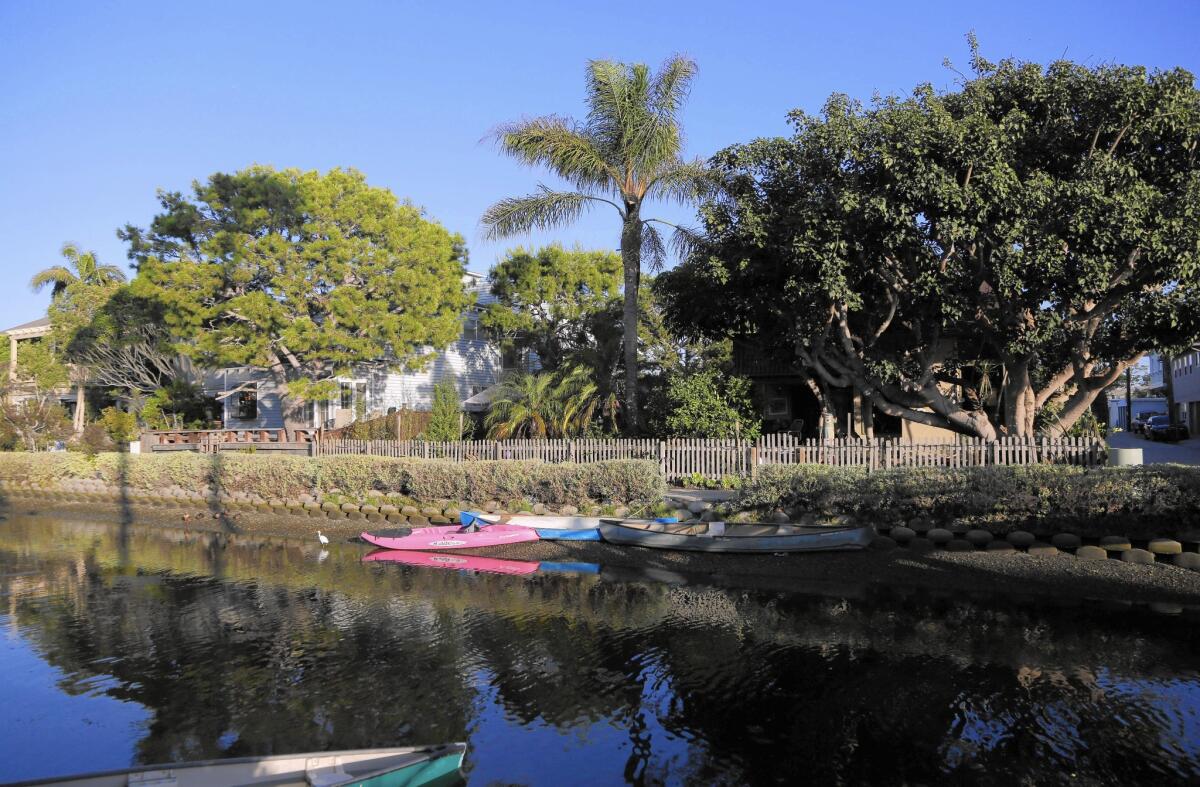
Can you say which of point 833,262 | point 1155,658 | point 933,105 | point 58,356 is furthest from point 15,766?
point 58,356

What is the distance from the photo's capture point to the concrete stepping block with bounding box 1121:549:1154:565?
13938 mm

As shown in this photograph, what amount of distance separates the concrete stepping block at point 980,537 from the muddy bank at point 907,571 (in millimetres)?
192

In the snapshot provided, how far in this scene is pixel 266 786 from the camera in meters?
6.66

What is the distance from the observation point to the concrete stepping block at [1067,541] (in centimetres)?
1461

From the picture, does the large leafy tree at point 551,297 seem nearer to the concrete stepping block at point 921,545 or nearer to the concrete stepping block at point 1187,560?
Answer: the concrete stepping block at point 921,545

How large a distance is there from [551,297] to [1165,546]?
25.4m

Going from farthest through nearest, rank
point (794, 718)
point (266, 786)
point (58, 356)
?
point (58, 356) → point (794, 718) → point (266, 786)

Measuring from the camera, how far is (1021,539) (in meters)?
15.0

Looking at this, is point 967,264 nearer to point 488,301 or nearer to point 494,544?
point 494,544

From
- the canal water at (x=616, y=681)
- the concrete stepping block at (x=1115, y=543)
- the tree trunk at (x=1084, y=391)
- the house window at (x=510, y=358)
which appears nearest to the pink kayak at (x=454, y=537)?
the canal water at (x=616, y=681)

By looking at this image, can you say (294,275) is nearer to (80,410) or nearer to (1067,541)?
(80,410)

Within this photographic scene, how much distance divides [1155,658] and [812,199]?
35.0 ft

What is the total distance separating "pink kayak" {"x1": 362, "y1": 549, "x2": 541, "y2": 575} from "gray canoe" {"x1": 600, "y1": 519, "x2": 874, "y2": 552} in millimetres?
1984

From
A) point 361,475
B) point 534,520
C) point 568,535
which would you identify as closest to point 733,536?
point 568,535
